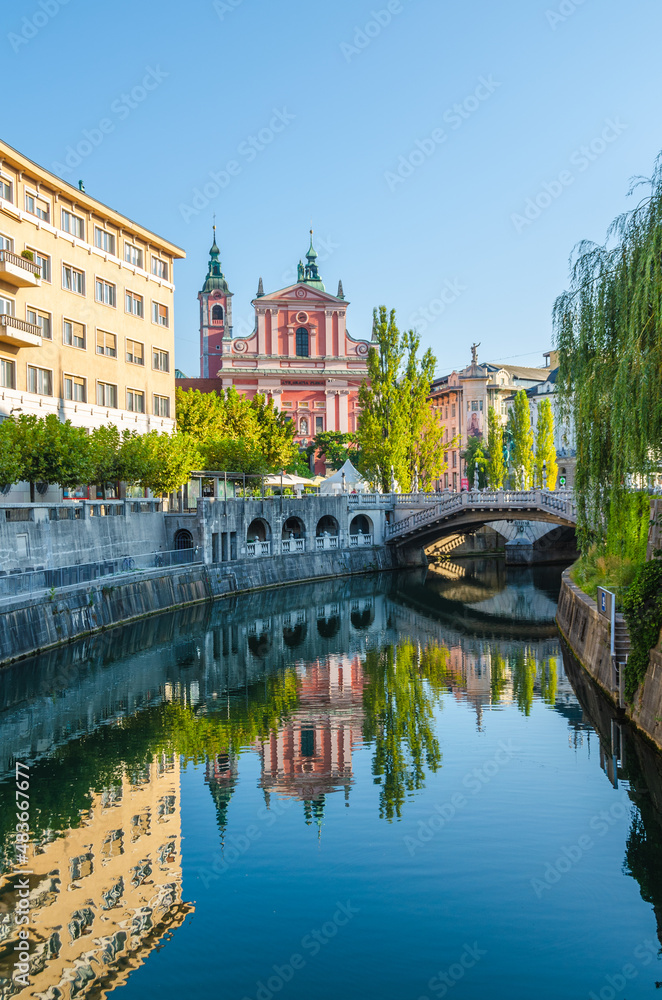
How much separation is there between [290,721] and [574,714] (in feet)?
25.7

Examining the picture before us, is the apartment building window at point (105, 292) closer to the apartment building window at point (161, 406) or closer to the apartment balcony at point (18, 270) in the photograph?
the apartment balcony at point (18, 270)

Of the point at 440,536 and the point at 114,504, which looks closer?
the point at 114,504

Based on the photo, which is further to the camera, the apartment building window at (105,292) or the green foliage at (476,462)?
the green foliage at (476,462)

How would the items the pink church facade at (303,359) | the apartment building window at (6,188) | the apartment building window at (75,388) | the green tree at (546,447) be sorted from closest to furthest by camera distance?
1. the apartment building window at (6,188)
2. the apartment building window at (75,388)
3. the green tree at (546,447)
4. the pink church facade at (303,359)

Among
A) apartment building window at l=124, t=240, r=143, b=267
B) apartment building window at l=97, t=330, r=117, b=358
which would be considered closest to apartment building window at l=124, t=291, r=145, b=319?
apartment building window at l=124, t=240, r=143, b=267

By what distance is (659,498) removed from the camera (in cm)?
2827

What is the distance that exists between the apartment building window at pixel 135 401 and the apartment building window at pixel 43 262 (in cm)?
951

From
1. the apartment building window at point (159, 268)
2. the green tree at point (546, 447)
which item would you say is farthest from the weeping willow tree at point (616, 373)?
the green tree at point (546, 447)

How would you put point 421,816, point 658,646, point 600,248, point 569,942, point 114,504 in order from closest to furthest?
point 569,942, point 421,816, point 658,646, point 600,248, point 114,504

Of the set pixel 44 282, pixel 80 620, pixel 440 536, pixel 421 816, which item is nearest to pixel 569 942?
pixel 421 816

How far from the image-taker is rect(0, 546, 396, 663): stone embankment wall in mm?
31391

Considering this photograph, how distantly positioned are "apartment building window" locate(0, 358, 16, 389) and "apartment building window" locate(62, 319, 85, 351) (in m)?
4.67

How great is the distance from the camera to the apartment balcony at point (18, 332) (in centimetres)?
4456

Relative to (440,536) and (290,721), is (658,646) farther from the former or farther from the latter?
(440,536)
